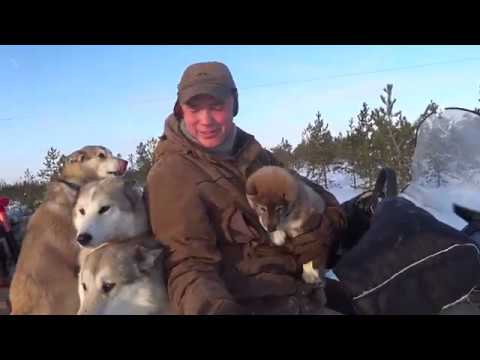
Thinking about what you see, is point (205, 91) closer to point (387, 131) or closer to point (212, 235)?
point (212, 235)

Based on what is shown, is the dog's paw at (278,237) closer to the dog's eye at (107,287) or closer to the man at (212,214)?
the man at (212,214)

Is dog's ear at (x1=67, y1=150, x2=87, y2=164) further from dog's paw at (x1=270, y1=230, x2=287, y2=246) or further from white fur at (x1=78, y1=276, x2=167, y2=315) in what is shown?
dog's paw at (x1=270, y1=230, x2=287, y2=246)

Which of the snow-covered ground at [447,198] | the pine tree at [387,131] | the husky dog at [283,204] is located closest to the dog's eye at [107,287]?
the husky dog at [283,204]

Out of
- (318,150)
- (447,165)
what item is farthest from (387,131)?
(447,165)

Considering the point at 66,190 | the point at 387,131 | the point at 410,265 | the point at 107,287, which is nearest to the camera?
the point at 410,265

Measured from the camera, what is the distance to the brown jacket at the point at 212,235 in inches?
111

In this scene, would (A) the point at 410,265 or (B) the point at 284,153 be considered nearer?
(A) the point at 410,265

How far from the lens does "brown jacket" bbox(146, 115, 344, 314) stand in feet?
9.25

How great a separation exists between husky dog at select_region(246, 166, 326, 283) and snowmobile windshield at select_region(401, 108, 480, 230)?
636 mm

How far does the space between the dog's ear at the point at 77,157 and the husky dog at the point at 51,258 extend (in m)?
0.17

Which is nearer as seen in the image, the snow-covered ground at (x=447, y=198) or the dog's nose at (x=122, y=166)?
the snow-covered ground at (x=447, y=198)

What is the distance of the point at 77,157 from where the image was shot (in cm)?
390

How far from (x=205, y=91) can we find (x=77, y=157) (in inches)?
54.1
